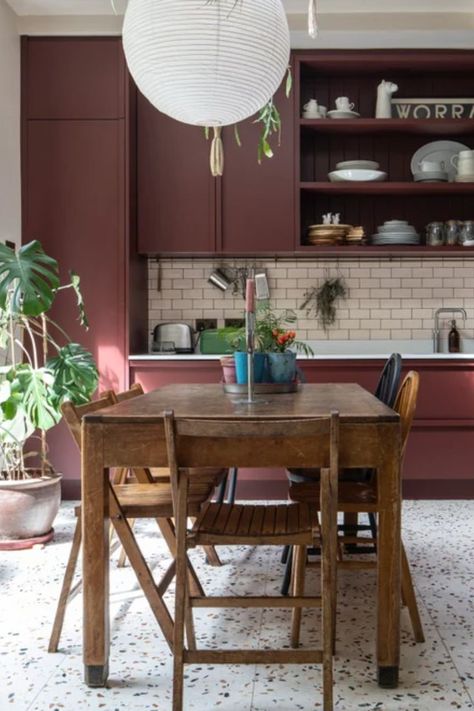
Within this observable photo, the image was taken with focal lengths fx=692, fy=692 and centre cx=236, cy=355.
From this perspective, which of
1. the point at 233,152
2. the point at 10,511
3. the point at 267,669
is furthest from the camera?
the point at 233,152

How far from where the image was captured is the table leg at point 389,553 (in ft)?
6.20

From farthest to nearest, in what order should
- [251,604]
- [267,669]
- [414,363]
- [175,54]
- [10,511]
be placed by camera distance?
[414,363] < [10,511] < [175,54] < [267,669] < [251,604]

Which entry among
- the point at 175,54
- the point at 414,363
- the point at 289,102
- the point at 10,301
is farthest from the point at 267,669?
the point at 289,102

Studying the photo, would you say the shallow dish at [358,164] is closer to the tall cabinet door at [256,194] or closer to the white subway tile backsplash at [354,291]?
the tall cabinet door at [256,194]

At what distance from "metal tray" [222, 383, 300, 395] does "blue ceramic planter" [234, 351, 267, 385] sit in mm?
36

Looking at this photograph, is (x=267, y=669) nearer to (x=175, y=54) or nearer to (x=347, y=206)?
(x=175, y=54)

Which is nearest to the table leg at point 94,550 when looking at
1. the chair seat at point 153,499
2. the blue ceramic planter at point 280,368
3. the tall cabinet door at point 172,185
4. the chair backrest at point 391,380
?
the chair seat at point 153,499

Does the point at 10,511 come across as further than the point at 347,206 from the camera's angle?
No

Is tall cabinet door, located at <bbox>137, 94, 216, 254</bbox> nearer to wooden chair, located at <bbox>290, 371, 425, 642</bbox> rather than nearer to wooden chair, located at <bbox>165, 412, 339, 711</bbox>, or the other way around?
wooden chair, located at <bbox>290, 371, 425, 642</bbox>

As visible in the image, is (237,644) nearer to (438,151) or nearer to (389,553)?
(389,553)

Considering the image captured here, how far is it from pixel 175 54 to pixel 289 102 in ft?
8.15

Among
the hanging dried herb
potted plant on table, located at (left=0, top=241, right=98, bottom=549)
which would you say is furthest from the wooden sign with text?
potted plant on table, located at (left=0, top=241, right=98, bottom=549)

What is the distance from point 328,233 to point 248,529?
9.95 ft

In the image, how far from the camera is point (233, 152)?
4523 millimetres
